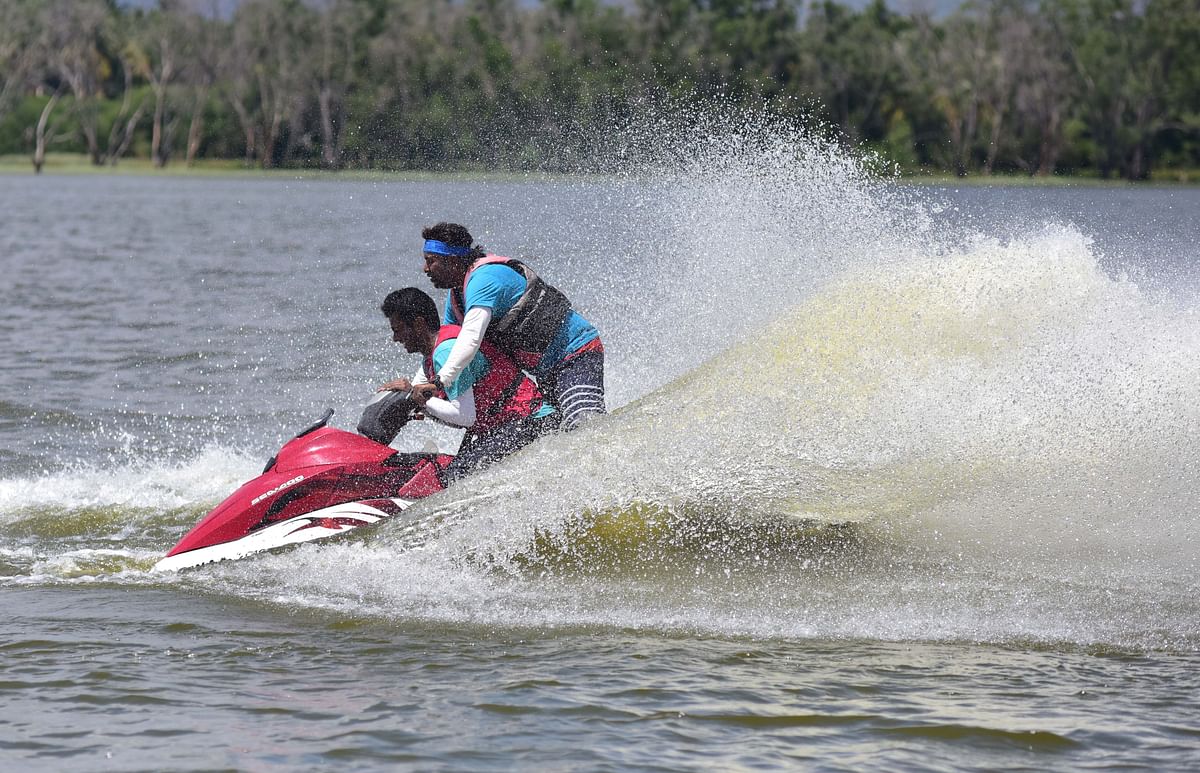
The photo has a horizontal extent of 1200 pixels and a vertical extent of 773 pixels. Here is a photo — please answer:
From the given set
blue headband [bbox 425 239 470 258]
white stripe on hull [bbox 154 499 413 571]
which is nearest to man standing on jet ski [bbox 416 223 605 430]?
blue headband [bbox 425 239 470 258]

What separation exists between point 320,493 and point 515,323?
4.15ft

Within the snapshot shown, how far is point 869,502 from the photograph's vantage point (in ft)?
25.2

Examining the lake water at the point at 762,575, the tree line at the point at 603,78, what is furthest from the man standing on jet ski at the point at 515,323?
the tree line at the point at 603,78

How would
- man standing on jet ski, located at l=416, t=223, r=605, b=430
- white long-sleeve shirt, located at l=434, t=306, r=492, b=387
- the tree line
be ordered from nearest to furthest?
1. white long-sleeve shirt, located at l=434, t=306, r=492, b=387
2. man standing on jet ski, located at l=416, t=223, r=605, b=430
3. the tree line

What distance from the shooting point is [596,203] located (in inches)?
1484

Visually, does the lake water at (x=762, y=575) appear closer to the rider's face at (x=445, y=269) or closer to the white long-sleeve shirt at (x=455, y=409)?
the white long-sleeve shirt at (x=455, y=409)

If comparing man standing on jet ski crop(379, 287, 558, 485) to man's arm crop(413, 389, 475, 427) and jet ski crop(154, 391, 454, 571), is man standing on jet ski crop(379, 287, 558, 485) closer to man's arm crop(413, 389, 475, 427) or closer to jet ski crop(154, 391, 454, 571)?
man's arm crop(413, 389, 475, 427)

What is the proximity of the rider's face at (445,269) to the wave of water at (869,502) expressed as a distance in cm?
93

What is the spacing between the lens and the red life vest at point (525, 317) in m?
7.75

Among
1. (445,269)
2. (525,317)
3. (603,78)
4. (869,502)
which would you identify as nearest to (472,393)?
(525,317)

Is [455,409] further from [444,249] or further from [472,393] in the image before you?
[444,249]

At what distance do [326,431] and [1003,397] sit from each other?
3.37 metres

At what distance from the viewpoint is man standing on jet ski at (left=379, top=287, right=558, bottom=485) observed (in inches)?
300

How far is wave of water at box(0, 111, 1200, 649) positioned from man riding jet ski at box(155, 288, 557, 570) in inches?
4.9
